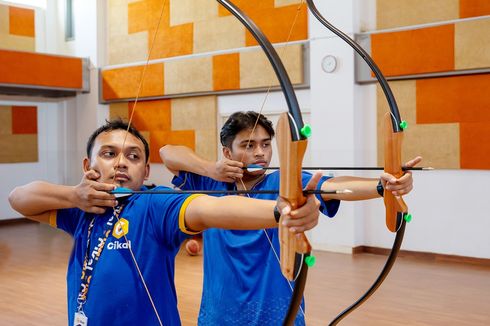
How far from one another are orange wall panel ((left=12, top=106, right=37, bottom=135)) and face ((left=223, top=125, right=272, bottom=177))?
7178 millimetres

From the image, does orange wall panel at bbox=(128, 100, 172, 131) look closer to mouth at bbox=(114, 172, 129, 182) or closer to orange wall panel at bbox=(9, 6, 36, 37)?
orange wall panel at bbox=(9, 6, 36, 37)

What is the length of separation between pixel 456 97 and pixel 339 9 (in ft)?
4.46

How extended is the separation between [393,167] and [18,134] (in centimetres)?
775

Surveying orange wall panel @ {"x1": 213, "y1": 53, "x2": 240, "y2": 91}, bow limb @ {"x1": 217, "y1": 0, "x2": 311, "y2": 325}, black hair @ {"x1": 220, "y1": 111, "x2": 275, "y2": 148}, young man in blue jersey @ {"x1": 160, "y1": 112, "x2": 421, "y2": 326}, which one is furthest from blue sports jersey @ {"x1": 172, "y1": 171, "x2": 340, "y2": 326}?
orange wall panel @ {"x1": 213, "y1": 53, "x2": 240, "y2": 91}

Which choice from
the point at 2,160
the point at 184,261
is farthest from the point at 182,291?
the point at 2,160

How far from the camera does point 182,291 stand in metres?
4.57

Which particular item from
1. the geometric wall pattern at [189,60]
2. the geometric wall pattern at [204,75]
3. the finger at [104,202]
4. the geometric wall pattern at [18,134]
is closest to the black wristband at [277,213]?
the finger at [104,202]

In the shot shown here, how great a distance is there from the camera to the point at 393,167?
1.84 m

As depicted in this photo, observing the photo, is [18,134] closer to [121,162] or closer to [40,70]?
[40,70]

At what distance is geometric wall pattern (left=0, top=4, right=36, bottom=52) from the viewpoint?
27.9 ft

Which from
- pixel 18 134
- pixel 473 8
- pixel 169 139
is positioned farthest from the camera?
pixel 18 134

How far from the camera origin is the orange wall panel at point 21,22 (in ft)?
28.1

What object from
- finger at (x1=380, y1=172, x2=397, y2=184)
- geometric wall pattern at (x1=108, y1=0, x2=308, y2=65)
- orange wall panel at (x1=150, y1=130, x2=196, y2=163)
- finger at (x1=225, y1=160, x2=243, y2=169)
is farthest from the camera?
orange wall panel at (x1=150, y1=130, x2=196, y2=163)

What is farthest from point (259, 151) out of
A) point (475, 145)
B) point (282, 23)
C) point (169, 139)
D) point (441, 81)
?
point (169, 139)
